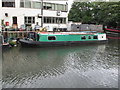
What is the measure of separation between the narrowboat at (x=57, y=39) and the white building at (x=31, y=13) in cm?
574

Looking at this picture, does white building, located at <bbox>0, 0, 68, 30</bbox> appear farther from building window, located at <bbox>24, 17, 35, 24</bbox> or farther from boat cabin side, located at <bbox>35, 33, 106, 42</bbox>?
boat cabin side, located at <bbox>35, 33, 106, 42</bbox>

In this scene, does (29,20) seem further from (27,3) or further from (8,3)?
(8,3)

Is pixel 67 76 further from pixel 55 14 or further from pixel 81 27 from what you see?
pixel 81 27

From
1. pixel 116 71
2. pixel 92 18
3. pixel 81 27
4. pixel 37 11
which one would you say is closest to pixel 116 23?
pixel 92 18

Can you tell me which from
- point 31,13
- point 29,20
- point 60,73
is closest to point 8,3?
point 31,13

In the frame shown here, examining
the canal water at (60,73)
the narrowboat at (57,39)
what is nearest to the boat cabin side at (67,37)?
the narrowboat at (57,39)

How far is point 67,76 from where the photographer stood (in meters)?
12.1

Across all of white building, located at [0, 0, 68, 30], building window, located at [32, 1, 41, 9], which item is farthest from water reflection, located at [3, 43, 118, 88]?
building window, located at [32, 1, 41, 9]

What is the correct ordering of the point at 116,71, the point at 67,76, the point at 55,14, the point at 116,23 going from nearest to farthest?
the point at 67,76, the point at 116,71, the point at 55,14, the point at 116,23

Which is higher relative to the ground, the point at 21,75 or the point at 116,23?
the point at 116,23

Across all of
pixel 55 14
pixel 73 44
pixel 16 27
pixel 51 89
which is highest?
pixel 55 14

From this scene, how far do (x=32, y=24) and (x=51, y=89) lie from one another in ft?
67.5

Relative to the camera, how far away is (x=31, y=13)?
95.5 ft

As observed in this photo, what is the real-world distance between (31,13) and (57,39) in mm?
7750
